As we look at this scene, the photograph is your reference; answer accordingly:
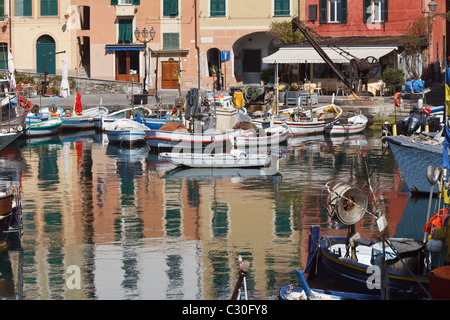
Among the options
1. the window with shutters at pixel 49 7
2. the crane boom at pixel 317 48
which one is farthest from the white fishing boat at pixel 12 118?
the window with shutters at pixel 49 7

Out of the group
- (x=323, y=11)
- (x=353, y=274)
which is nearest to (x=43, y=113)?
(x=323, y=11)

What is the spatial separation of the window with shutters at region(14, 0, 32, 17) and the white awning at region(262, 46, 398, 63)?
16663 millimetres

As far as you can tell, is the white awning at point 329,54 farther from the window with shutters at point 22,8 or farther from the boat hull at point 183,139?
the window with shutters at point 22,8

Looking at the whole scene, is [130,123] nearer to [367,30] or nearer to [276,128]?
[276,128]

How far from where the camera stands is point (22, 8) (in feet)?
186

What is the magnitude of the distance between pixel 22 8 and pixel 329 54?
20.4 m

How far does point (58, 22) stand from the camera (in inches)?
2235

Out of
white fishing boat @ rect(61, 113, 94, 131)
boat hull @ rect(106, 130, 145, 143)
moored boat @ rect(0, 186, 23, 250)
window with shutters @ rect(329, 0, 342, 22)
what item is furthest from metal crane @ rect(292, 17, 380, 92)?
moored boat @ rect(0, 186, 23, 250)

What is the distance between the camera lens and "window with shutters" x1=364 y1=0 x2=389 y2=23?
5116 centimetres

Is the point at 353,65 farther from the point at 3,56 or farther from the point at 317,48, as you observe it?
the point at 3,56

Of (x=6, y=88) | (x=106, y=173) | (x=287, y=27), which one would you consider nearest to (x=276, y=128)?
(x=106, y=173)

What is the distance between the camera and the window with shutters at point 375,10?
51156 millimetres

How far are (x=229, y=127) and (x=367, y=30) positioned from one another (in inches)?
720

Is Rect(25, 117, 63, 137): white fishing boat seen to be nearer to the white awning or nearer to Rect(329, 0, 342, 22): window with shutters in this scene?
the white awning
